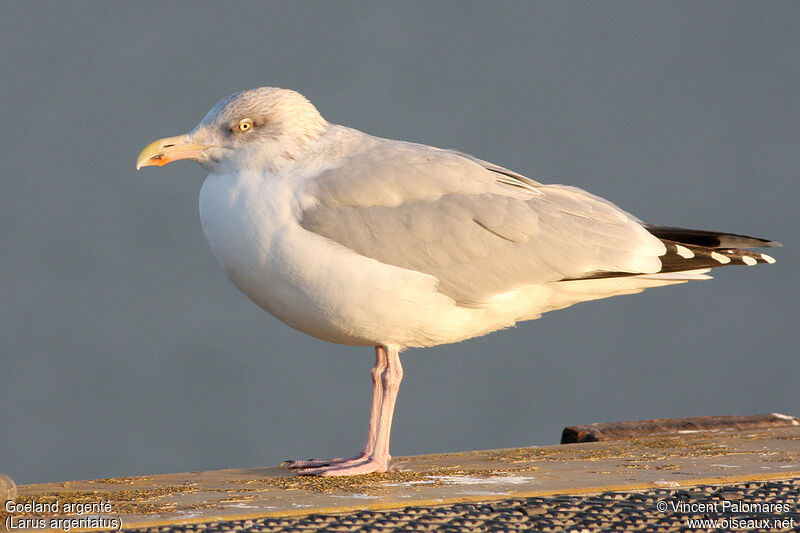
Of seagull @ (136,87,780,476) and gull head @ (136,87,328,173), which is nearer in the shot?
seagull @ (136,87,780,476)

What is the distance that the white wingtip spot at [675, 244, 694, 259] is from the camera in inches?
178

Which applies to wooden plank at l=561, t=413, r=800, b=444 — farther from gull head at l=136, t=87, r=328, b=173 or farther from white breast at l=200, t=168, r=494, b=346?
gull head at l=136, t=87, r=328, b=173

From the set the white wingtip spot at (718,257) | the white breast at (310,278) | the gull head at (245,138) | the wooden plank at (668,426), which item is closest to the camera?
the white breast at (310,278)

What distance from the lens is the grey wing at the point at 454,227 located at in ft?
13.8

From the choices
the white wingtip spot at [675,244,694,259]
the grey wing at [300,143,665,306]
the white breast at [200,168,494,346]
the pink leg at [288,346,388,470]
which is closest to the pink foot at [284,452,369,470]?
the pink leg at [288,346,388,470]

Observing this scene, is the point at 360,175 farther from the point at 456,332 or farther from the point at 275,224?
the point at 456,332

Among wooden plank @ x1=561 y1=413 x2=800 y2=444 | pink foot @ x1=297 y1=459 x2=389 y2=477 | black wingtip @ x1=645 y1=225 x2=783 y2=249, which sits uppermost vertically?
black wingtip @ x1=645 y1=225 x2=783 y2=249

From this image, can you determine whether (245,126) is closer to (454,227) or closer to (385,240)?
(385,240)

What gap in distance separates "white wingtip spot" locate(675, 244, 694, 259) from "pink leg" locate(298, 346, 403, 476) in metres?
1.16

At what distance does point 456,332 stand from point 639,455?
0.89m

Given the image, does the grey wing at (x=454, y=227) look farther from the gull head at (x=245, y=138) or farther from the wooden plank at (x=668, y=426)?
the wooden plank at (x=668, y=426)

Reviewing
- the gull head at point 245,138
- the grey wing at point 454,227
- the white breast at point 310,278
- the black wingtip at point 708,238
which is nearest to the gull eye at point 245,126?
the gull head at point 245,138

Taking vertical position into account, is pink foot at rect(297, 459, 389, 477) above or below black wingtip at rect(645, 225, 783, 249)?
below

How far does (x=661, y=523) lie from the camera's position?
3.44m
